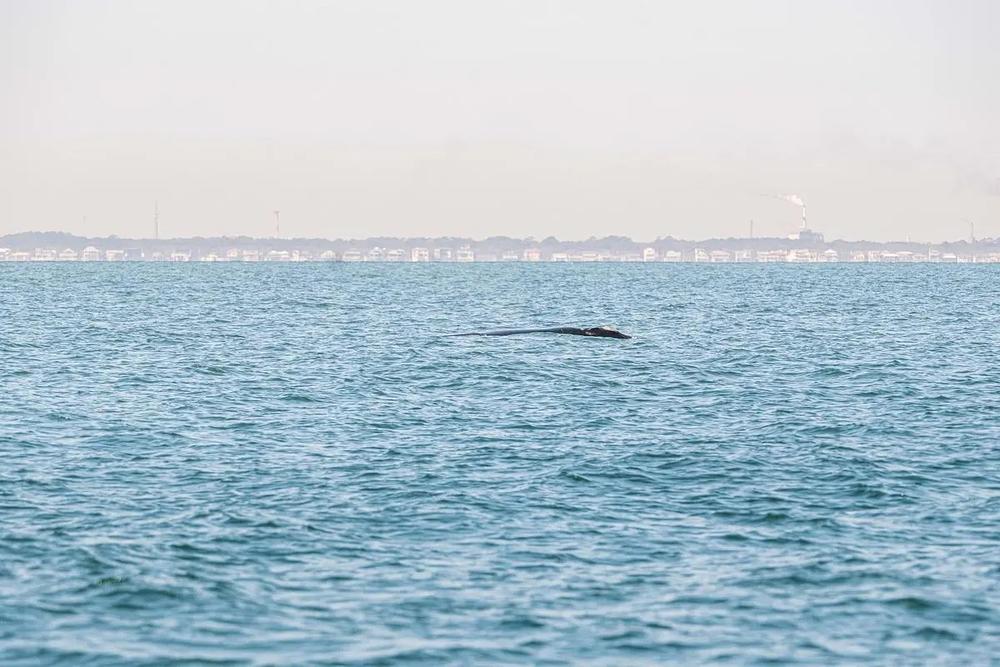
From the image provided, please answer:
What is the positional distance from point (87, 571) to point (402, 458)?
38.5ft

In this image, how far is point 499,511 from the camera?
88.5 ft

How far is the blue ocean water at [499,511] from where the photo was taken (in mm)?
19312

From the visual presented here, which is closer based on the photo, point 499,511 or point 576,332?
point 499,511

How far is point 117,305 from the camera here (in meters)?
111

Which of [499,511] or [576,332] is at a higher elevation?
[576,332]

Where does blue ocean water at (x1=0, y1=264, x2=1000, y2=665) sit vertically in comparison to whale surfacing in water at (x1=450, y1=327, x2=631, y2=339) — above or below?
below

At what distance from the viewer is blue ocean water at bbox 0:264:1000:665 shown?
19.3 meters

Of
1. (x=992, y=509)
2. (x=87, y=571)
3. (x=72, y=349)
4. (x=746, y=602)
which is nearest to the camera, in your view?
(x=746, y=602)

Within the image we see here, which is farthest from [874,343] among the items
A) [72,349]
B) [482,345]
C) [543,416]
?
[72,349]

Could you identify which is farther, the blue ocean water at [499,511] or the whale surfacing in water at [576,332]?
the whale surfacing in water at [576,332]

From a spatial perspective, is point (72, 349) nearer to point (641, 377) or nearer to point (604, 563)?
point (641, 377)

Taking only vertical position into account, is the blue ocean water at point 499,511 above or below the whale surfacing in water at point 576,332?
below

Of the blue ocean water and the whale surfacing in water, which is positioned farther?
the whale surfacing in water

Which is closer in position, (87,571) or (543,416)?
(87,571)
